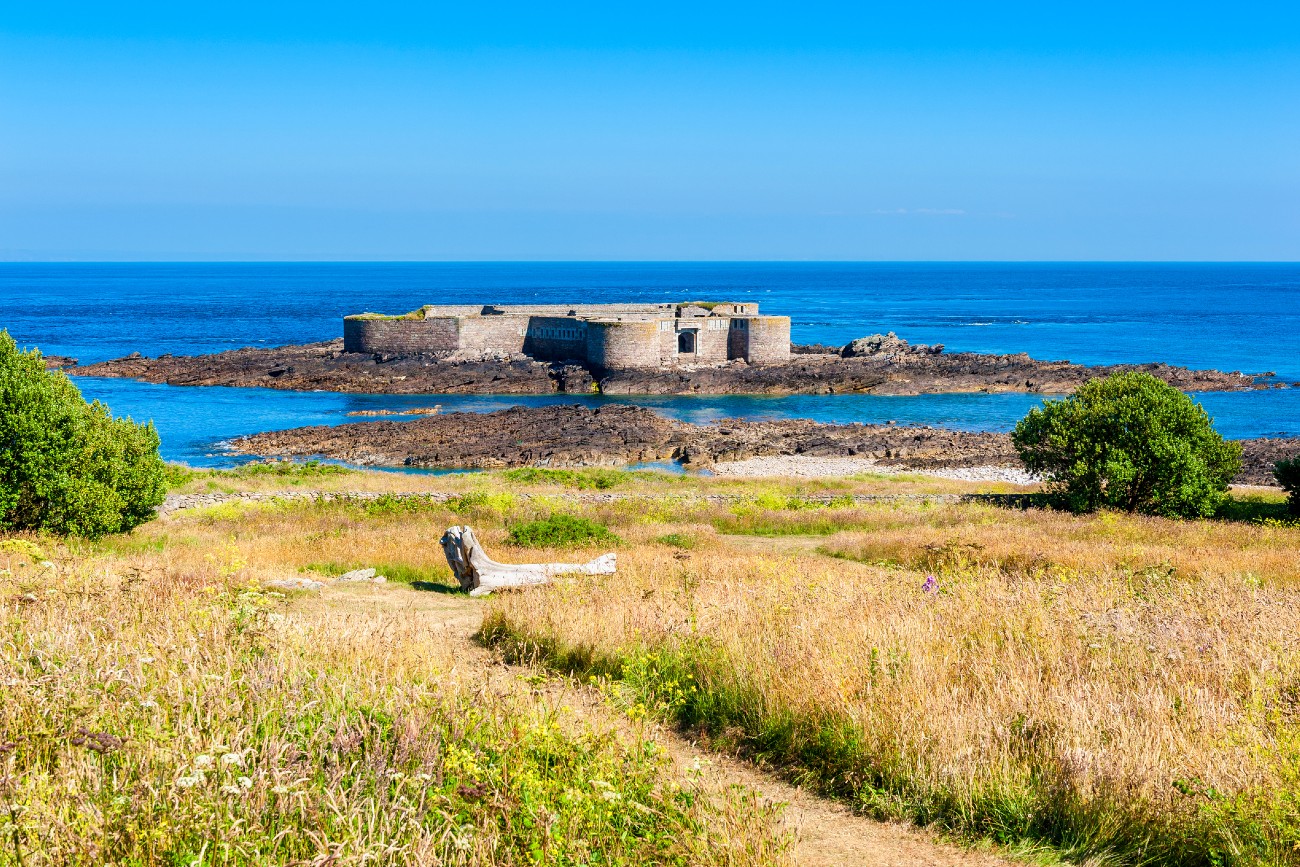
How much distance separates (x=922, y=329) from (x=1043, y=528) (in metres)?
84.7

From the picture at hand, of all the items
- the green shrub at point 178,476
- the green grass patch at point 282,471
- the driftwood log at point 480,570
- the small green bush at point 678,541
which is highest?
the driftwood log at point 480,570

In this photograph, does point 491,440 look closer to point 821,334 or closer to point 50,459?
point 50,459

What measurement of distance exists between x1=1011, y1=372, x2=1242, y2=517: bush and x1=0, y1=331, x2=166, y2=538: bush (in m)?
20.7

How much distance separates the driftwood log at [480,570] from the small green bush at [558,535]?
377 cm

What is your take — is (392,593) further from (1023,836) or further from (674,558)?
(1023,836)

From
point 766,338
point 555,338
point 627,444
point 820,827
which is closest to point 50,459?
point 820,827

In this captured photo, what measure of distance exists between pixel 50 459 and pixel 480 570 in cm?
906

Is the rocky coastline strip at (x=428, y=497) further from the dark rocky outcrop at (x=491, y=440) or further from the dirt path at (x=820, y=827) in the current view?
the dirt path at (x=820, y=827)

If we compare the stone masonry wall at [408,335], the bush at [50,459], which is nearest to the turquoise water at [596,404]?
the stone masonry wall at [408,335]

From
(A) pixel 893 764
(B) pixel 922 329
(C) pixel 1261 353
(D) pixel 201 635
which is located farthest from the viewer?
(B) pixel 922 329

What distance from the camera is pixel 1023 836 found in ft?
16.0

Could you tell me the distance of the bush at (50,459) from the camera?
1564 centimetres

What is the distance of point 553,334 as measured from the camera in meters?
66.2

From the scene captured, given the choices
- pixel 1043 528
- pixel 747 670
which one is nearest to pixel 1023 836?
pixel 747 670
